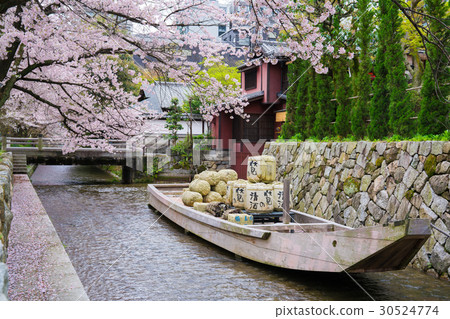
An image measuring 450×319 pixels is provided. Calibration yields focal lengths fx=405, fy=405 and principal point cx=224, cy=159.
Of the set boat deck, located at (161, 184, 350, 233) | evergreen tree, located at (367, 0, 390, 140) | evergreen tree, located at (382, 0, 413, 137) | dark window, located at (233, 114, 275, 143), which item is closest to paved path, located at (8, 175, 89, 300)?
boat deck, located at (161, 184, 350, 233)

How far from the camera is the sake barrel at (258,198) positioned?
7.71 metres

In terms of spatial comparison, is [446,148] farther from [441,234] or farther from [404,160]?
[441,234]

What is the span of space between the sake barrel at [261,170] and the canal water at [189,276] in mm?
1604

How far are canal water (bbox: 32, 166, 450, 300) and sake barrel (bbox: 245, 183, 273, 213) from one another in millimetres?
1034

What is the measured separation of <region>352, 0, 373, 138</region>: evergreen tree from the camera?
9.54 meters

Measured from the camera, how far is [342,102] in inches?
421

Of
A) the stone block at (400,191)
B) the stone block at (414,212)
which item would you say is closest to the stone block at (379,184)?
the stone block at (400,191)

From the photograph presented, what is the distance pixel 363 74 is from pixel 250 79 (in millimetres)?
14811

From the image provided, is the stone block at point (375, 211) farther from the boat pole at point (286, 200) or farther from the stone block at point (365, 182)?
the boat pole at point (286, 200)

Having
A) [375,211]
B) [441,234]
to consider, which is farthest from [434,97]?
[441,234]

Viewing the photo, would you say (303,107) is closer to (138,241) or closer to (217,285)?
(138,241)

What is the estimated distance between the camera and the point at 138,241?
8.98 meters
